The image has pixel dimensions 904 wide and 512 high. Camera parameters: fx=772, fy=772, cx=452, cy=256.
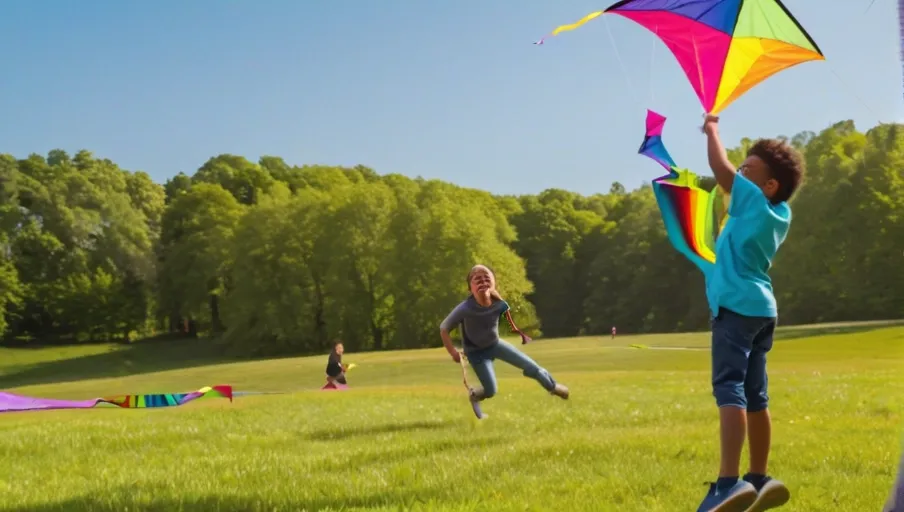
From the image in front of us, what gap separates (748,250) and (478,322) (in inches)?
189

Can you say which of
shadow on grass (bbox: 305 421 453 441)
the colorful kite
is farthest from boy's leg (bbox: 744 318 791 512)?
the colorful kite

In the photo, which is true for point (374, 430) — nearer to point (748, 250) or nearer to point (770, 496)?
point (770, 496)

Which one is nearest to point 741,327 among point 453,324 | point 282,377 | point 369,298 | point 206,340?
point 453,324

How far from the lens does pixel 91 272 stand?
6619 cm

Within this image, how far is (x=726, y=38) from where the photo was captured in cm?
467

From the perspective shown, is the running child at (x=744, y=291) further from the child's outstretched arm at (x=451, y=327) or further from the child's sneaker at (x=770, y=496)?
the child's outstretched arm at (x=451, y=327)

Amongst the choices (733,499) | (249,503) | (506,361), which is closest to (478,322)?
(506,361)

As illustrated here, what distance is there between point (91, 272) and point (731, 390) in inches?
2762

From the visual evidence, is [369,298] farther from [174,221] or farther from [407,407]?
[407,407]

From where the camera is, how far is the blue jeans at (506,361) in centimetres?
859

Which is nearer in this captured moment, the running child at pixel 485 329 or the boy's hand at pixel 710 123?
the boy's hand at pixel 710 123

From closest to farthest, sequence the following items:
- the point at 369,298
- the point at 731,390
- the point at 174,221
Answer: the point at 731,390
the point at 369,298
the point at 174,221

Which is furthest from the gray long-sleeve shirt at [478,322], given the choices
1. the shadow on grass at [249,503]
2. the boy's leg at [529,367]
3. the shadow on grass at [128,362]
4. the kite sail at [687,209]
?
the shadow on grass at [128,362]

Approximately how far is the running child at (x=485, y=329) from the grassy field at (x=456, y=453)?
2.05 feet
